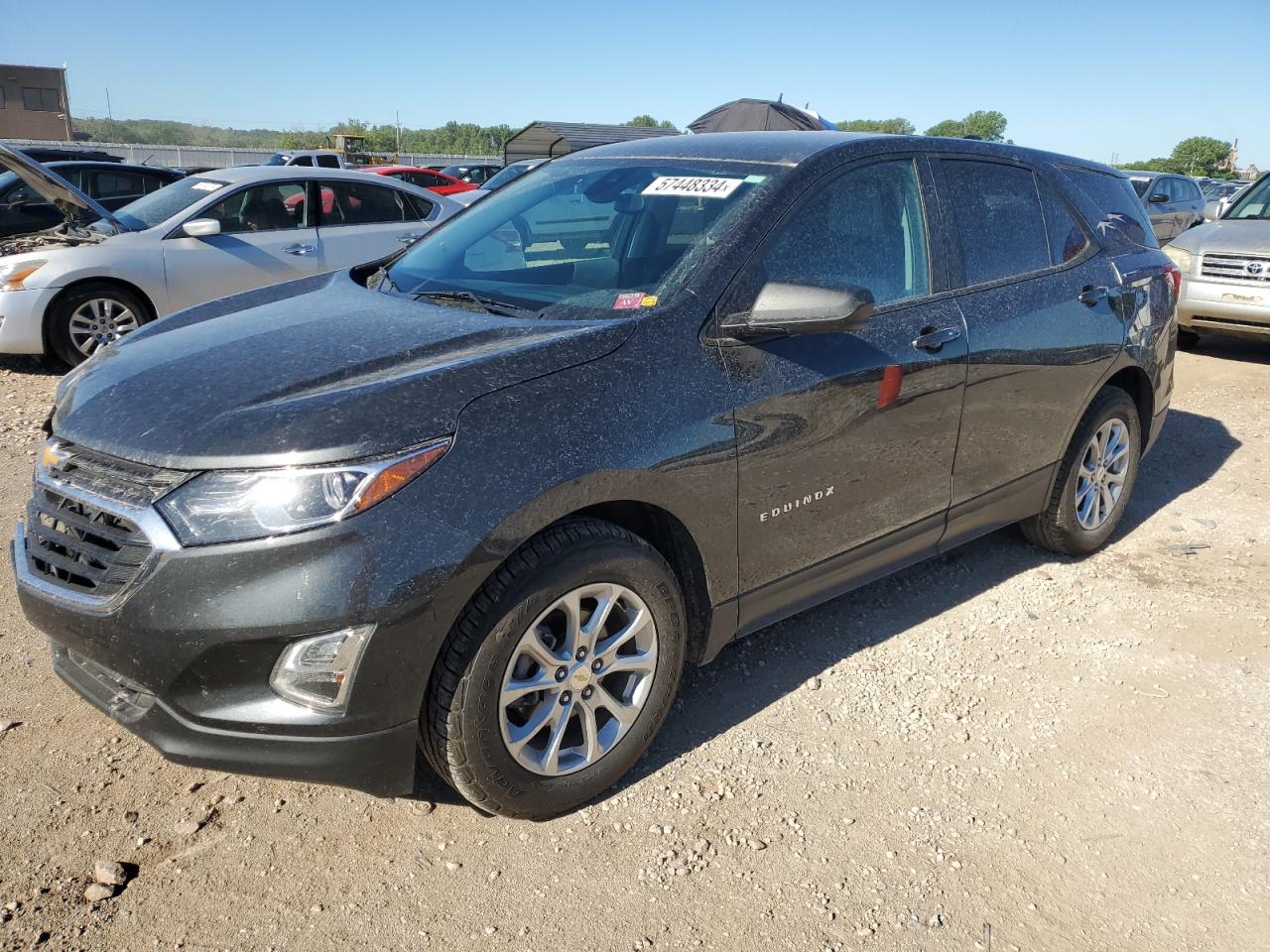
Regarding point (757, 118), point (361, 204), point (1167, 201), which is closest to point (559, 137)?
point (757, 118)

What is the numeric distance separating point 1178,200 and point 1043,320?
1645 cm

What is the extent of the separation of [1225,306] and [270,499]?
891 centimetres

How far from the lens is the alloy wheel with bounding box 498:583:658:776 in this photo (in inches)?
103

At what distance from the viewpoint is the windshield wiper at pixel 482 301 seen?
3.06m

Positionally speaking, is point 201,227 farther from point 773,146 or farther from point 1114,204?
point 1114,204

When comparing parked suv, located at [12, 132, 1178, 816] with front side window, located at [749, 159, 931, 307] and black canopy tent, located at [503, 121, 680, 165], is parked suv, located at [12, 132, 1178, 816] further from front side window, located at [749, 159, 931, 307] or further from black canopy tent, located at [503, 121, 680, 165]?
black canopy tent, located at [503, 121, 680, 165]

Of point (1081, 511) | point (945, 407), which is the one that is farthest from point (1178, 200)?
point (945, 407)

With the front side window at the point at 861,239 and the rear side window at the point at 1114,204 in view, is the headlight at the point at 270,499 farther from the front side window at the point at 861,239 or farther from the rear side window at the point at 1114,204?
the rear side window at the point at 1114,204

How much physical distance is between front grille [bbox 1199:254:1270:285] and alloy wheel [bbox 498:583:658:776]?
8029 mm

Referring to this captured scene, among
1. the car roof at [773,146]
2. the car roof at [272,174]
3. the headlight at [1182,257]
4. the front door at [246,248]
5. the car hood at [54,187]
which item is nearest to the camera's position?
the car roof at [773,146]

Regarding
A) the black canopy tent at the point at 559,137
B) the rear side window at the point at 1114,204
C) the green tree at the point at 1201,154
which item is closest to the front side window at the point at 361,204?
the rear side window at the point at 1114,204

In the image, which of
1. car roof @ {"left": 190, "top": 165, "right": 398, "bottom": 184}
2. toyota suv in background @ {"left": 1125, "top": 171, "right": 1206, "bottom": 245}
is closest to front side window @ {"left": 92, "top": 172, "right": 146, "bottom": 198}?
car roof @ {"left": 190, "top": 165, "right": 398, "bottom": 184}

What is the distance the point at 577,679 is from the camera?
8.89 feet

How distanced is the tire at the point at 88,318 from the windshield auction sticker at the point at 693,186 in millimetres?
5844
